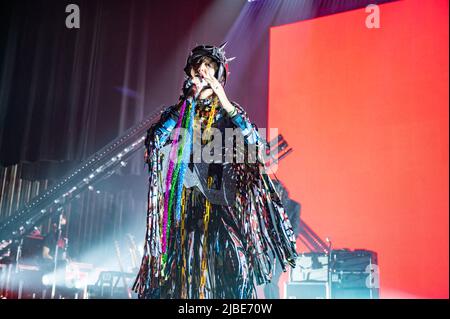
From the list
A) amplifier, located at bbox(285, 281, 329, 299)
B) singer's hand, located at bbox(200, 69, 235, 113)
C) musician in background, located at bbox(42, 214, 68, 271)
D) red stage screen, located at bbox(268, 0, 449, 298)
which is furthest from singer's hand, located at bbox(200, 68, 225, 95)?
musician in background, located at bbox(42, 214, 68, 271)

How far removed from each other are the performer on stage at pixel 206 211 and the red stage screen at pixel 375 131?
87.3 inches

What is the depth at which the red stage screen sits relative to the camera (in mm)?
3887

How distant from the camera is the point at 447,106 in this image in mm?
3879

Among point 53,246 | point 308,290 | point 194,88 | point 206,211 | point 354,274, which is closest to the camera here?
point 206,211

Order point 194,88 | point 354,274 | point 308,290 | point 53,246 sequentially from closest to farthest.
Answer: point 194,88
point 354,274
point 308,290
point 53,246

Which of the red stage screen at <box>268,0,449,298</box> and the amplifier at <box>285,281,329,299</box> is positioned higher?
the red stage screen at <box>268,0,449,298</box>

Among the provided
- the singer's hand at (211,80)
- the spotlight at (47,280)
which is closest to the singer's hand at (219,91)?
the singer's hand at (211,80)

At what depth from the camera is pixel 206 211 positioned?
2082 millimetres

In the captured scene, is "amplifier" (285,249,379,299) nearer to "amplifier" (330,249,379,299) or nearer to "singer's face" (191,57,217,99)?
"amplifier" (330,249,379,299)

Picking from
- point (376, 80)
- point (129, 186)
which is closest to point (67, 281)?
point (129, 186)

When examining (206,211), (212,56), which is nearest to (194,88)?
(212,56)

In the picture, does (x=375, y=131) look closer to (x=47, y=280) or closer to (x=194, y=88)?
(x=194, y=88)

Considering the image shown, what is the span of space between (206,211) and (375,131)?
2.56 meters

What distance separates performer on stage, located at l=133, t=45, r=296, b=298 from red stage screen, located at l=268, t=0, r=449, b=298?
2217mm
